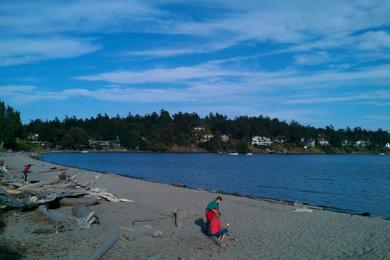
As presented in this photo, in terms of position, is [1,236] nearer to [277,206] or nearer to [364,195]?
[277,206]

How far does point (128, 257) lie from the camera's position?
11859mm

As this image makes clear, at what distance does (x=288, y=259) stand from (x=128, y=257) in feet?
15.8

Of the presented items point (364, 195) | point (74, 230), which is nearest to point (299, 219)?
point (74, 230)

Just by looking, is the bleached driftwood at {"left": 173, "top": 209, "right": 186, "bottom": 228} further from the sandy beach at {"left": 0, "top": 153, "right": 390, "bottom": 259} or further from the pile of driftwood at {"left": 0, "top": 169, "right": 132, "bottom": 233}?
the pile of driftwood at {"left": 0, "top": 169, "right": 132, "bottom": 233}

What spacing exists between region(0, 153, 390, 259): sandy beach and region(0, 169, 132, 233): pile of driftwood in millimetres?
373

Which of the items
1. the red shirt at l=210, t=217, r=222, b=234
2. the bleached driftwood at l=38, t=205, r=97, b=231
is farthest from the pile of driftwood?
the red shirt at l=210, t=217, r=222, b=234

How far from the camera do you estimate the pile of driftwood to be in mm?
15695

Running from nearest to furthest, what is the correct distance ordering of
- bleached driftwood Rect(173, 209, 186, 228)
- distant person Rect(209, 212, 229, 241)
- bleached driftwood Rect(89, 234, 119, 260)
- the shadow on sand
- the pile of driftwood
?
bleached driftwood Rect(89, 234, 119, 260)
distant person Rect(209, 212, 229, 241)
the pile of driftwood
the shadow on sand
bleached driftwood Rect(173, 209, 186, 228)

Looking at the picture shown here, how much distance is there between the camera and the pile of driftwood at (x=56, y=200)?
51.5ft

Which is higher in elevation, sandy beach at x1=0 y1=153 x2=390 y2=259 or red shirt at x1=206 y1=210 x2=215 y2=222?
red shirt at x1=206 y1=210 x2=215 y2=222

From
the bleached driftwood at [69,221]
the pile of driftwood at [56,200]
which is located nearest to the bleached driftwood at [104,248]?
the bleached driftwood at [69,221]

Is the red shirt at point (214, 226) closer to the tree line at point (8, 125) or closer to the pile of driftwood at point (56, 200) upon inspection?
the pile of driftwood at point (56, 200)

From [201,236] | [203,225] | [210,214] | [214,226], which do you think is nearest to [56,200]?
[203,225]

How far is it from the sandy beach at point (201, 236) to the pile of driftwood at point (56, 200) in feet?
1.22
